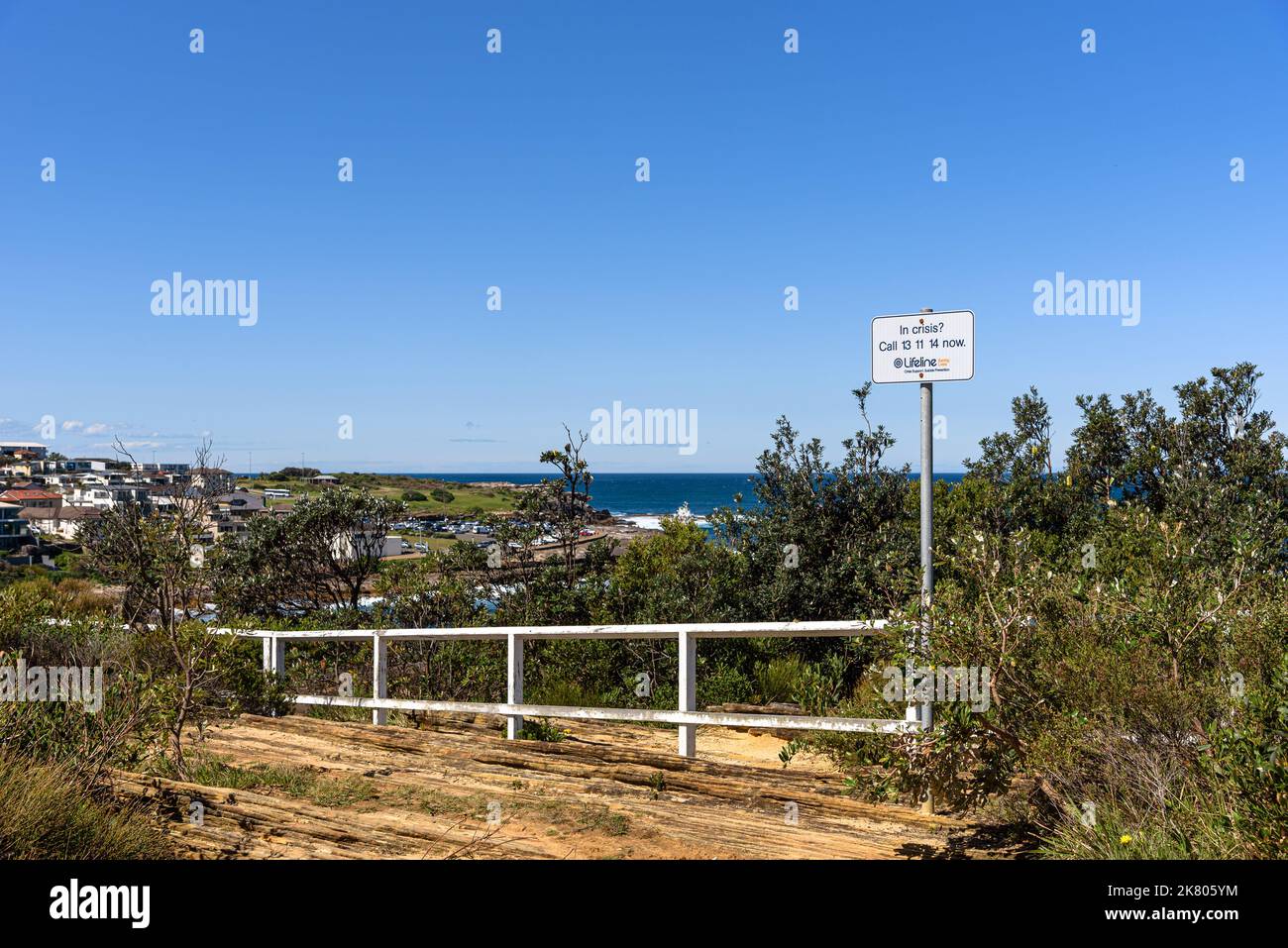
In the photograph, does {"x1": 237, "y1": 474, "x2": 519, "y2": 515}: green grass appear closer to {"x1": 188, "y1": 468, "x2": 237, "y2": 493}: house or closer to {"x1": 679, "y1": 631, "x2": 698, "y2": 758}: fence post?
{"x1": 188, "y1": 468, "x2": 237, "y2": 493}: house

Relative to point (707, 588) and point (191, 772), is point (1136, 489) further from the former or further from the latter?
point (191, 772)

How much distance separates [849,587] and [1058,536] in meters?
4.44

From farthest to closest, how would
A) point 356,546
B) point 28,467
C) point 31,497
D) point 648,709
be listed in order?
1. point 28,467
2. point 31,497
3. point 356,546
4. point 648,709

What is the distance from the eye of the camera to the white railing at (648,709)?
19.7ft

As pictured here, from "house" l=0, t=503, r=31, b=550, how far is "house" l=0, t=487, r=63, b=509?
1908 mm

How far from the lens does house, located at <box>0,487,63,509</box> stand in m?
84.2

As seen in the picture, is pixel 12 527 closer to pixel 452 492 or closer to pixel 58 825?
pixel 452 492

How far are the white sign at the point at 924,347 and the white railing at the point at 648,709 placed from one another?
64.3 inches

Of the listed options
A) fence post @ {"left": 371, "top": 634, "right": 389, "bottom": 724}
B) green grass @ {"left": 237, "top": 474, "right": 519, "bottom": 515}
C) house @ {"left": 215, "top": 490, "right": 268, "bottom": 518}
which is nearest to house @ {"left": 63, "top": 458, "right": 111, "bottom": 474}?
green grass @ {"left": 237, "top": 474, "right": 519, "bottom": 515}

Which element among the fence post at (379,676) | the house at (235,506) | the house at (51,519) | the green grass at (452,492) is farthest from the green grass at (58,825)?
the house at (51,519)

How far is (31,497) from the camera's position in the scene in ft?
284
